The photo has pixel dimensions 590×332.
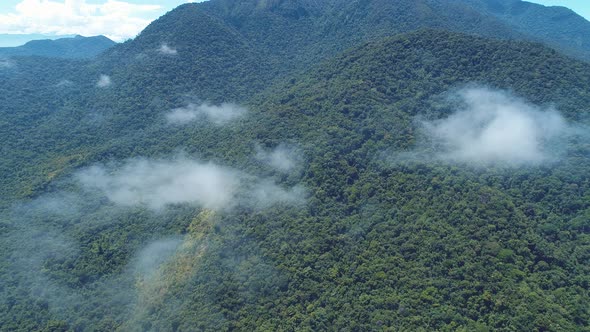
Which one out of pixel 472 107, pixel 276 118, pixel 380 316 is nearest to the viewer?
pixel 380 316

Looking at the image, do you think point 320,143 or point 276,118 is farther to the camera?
point 276,118

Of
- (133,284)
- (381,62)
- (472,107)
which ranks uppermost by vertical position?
(381,62)

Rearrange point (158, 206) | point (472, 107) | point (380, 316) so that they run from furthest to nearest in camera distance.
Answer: point (472, 107) < point (158, 206) < point (380, 316)

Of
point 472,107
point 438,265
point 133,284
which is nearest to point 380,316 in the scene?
point 438,265

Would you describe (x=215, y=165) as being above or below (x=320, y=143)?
below

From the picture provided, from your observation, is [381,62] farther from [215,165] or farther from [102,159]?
[102,159]

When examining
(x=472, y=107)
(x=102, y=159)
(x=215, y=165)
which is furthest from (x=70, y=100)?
(x=472, y=107)

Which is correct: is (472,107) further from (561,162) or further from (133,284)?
(133,284)
